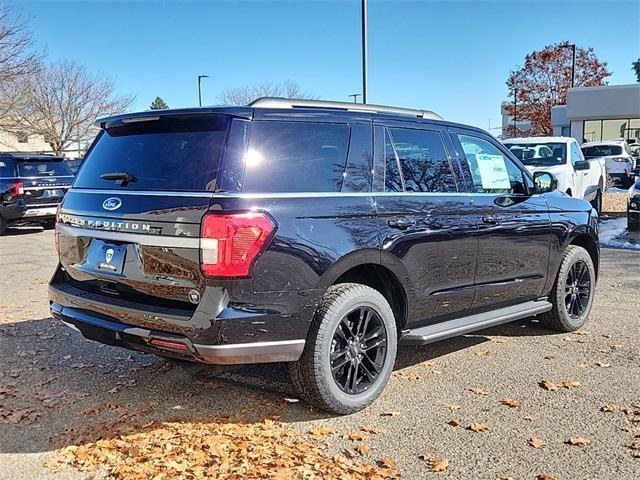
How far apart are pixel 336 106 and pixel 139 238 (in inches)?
62.9

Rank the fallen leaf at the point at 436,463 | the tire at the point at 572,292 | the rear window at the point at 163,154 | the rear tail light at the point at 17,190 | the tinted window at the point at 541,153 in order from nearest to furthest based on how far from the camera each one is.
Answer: the fallen leaf at the point at 436,463, the rear window at the point at 163,154, the tire at the point at 572,292, the tinted window at the point at 541,153, the rear tail light at the point at 17,190

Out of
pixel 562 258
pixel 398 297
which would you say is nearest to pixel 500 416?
pixel 398 297

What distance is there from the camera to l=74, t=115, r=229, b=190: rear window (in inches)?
144

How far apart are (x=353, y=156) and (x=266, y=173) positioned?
0.77 meters

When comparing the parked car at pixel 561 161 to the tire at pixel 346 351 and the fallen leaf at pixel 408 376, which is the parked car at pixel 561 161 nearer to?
the fallen leaf at pixel 408 376

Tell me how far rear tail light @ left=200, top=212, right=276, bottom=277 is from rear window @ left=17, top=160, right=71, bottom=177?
1195cm

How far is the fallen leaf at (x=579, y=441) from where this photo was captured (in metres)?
3.56

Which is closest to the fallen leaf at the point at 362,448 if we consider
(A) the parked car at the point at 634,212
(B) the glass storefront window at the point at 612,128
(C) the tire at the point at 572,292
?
(C) the tire at the point at 572,292

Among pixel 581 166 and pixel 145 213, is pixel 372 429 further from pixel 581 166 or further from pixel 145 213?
pixel 581 166

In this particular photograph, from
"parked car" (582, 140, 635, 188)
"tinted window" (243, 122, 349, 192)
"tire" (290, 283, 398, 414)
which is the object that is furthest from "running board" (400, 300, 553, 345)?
"parked car" (582, 140, 635, 188)

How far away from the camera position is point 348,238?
3904 mm

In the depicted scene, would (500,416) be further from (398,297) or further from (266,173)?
(266,173)

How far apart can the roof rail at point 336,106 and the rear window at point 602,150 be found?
20527 mm

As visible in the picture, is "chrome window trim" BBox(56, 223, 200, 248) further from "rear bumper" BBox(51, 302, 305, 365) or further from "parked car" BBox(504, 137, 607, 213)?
"parked car" BBox(504, 137, 607, 213)
